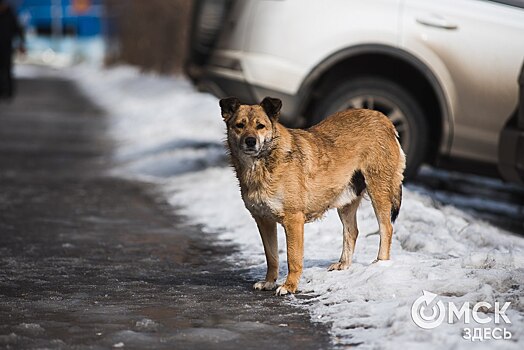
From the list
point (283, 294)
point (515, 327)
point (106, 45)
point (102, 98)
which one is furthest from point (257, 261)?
point (106, 45)

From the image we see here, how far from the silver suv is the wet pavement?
1.66 m

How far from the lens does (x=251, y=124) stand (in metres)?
6.14

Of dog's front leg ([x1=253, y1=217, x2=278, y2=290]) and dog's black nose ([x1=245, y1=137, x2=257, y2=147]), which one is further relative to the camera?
dog's front leg ([x1=253, y1=217, x2=278, y2=290])

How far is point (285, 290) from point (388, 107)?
390 cm

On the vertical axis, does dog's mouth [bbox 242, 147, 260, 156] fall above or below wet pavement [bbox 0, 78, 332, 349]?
above

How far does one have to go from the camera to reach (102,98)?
30406mm

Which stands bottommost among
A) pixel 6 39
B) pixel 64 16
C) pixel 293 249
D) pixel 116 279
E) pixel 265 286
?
pixel 64 16

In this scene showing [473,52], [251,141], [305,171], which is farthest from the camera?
[473,52]

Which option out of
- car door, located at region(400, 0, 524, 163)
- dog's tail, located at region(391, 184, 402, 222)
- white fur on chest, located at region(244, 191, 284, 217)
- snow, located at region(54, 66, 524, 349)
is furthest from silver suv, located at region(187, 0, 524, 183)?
white fur on chest, located at region(244, 191, 284, 217)

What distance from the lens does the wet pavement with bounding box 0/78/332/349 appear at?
5207 millimetres

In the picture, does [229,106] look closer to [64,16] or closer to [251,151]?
[251,151]

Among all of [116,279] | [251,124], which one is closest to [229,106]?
[251,124]

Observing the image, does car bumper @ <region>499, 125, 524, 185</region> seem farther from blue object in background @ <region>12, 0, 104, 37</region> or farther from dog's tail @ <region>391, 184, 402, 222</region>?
blue object in background @ <region>12, 0, 104, 37</region>

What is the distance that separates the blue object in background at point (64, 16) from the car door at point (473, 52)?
214ft
